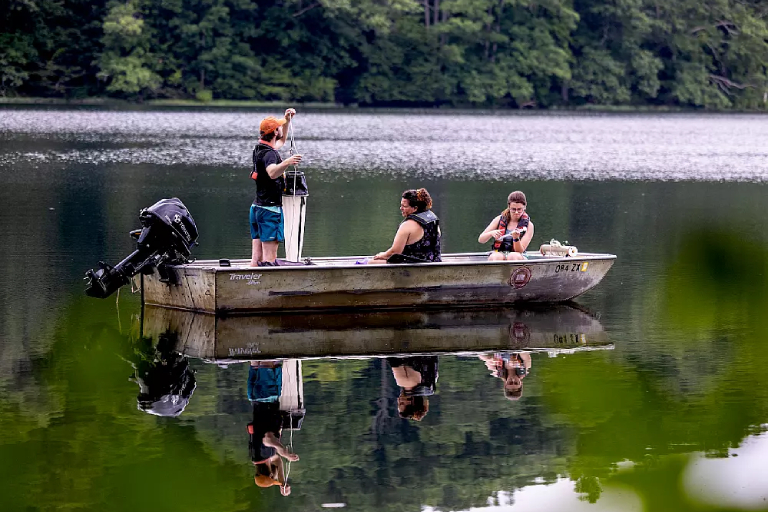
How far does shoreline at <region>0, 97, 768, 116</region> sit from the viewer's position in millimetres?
69875

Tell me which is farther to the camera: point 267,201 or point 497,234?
point 497,234

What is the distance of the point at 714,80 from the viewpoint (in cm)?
9088

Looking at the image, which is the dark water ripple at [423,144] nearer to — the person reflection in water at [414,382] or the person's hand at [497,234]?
the person's hand at [497,234]

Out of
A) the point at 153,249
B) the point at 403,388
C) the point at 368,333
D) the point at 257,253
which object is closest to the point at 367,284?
the point at 368,333

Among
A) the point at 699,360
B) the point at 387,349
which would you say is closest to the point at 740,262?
the point at 699,360

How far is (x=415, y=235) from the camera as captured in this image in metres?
12.3

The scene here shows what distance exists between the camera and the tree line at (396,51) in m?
71.9

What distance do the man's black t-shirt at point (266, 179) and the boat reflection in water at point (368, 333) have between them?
1075 mm

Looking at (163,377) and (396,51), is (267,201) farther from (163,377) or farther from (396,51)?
(396,51)

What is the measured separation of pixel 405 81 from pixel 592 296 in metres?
67.4

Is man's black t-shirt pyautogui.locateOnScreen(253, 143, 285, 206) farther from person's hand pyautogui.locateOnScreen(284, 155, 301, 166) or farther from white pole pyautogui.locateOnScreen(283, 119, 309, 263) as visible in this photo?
person's hand pyautogui.locateOnScreen(284, 155, 301, 166)

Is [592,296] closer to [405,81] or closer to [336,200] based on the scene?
[336,200]

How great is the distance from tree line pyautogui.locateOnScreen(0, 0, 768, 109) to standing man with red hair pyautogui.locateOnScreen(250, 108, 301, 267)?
60.1 m

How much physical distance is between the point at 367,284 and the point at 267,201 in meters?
1.21
